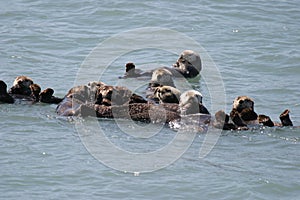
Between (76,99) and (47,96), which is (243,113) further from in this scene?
(47,96)

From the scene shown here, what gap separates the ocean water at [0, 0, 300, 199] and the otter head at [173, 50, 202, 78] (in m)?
0.20

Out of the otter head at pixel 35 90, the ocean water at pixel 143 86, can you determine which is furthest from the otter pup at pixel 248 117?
the otter head at pixel 35 90

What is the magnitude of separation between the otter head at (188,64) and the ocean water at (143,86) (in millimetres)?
204

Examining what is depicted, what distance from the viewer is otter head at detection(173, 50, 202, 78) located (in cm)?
1346

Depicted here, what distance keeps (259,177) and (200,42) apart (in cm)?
828

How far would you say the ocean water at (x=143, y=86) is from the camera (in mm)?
7891

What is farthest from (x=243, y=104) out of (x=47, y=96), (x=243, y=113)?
(x=47, y=96)

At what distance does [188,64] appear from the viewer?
1352 centimetres

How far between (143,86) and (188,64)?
52.4 inches

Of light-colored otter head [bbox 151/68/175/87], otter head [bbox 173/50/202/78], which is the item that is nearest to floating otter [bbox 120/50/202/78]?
otter head [bbox 173/50/202/78]

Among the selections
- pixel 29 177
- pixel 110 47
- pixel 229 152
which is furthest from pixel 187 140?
pixel 110 47

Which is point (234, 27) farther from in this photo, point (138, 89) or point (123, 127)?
point (123, 127)

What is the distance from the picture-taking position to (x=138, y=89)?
12336 millimetres

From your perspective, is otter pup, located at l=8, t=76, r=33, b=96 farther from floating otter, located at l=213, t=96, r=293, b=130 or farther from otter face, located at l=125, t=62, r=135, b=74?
floating otter, located at l=213, t=96, r=293, b=130
